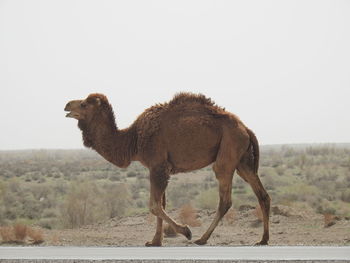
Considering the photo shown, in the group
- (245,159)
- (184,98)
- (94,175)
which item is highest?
(184,98)

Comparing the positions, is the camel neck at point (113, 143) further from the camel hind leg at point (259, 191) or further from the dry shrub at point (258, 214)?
the dry shrub at point (258, 214)

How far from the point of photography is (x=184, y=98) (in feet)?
44.8

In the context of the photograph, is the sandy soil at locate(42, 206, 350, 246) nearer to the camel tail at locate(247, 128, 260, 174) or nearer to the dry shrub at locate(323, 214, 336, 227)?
the dry shrub at locate(323, 214, 336, 227)

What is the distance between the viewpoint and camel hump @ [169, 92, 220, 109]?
44.7ft

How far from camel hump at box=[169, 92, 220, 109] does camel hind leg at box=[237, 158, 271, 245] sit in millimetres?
1375

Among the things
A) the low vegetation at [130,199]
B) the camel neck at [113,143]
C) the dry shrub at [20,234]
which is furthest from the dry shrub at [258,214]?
the camel neck at [113,143]

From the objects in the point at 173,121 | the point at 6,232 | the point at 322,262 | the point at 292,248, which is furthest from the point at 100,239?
the point at 322,262

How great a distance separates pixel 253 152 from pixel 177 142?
5.09 feet

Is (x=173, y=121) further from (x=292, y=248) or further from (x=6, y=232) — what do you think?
(x=6, y=232)

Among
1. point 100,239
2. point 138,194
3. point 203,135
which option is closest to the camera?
point 203,135

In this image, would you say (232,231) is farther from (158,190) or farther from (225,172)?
(158,190)

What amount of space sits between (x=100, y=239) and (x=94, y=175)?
101 feet

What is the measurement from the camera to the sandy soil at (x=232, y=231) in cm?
1666

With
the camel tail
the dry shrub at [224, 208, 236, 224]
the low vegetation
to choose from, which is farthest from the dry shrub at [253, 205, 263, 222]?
the camel tail
